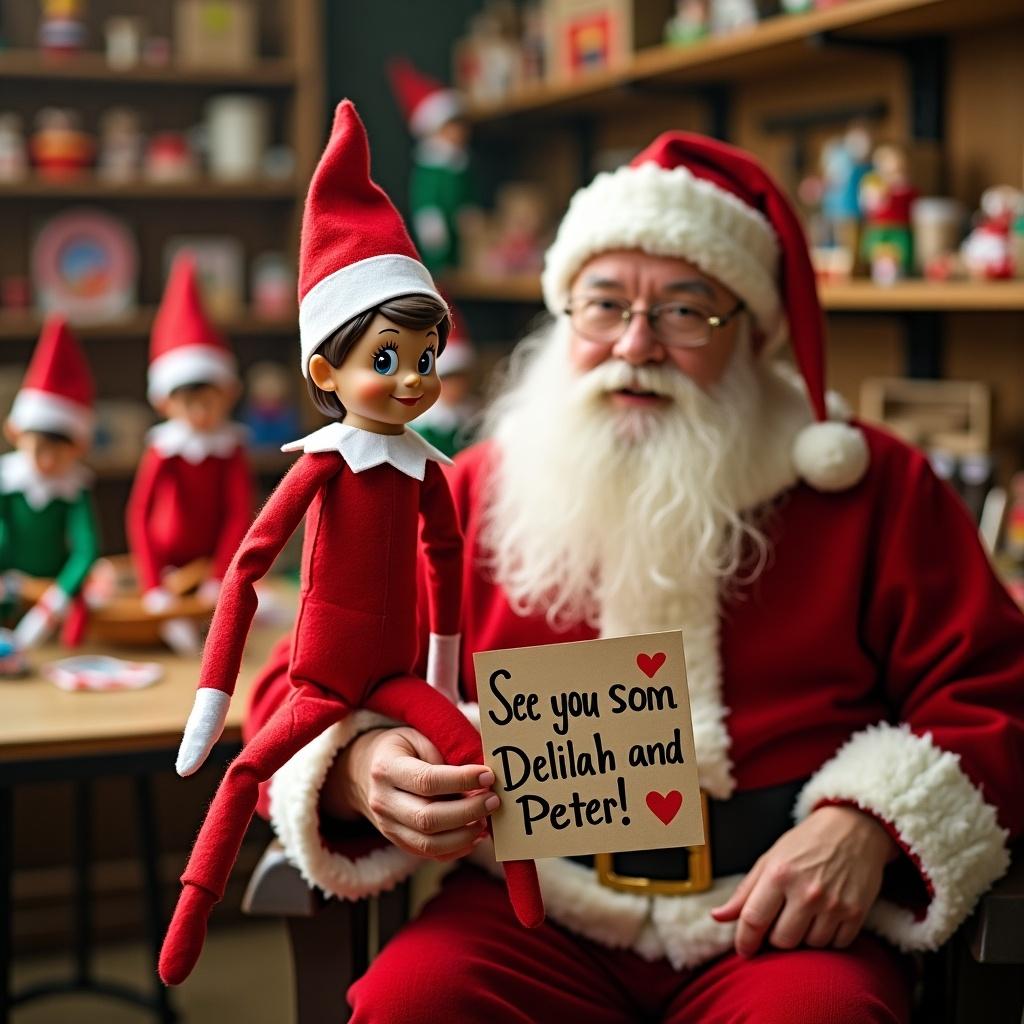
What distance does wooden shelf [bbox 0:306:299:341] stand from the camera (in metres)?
3.49

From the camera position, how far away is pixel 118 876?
2.82m

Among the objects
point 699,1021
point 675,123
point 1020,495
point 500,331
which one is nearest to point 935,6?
point 1020,495

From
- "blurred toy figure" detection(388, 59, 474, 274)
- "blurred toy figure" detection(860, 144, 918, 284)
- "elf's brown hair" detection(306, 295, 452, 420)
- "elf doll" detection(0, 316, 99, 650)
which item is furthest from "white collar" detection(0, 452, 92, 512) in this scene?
"blurred toy figure" detection(388, 59, 474, 274)

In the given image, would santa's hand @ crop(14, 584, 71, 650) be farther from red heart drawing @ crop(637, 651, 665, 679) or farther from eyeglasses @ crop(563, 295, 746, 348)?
red heart drawing @ crop(637, 651, 665, 679)

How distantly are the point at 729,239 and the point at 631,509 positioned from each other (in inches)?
12.9

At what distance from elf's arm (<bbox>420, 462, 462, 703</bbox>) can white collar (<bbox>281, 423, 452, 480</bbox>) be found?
34mm

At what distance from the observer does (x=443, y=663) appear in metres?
1.25

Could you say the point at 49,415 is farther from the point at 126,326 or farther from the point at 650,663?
the point at 126,326

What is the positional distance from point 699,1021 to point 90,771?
2.54 ft

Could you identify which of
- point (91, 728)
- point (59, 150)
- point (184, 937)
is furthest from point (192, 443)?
point (59, 150)

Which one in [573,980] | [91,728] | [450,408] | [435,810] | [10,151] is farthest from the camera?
[10,151]

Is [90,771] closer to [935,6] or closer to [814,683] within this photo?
[814,683]

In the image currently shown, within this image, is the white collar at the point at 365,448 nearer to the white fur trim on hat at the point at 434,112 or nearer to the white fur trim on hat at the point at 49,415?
the white fur trim on hat at the point at 49,415

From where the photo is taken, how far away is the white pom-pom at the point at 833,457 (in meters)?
1.51
